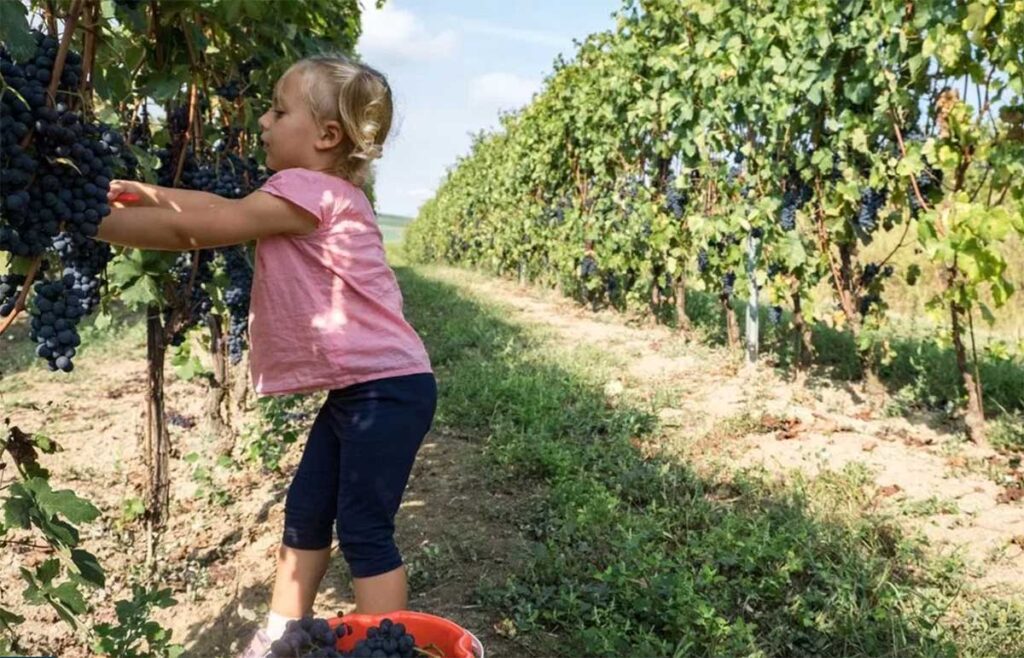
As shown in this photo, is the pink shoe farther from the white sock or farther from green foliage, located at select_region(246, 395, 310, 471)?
green foliage, located at select_region(246, 395, 310, 471)

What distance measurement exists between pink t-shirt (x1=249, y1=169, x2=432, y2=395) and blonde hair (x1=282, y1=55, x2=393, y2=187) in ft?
0.33

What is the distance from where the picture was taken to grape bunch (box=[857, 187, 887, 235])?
17.0ft

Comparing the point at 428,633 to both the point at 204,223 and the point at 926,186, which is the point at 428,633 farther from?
the point at 926,186

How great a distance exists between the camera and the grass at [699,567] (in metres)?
2.52

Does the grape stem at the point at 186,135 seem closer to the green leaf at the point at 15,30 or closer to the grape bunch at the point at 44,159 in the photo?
the grape bunch at the point at 44,159

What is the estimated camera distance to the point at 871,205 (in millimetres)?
5184

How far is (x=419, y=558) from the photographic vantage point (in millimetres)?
3070

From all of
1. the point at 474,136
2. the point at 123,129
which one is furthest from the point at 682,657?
the point at 474,136

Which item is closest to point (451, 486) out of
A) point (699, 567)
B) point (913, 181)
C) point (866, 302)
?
point (699, 567)

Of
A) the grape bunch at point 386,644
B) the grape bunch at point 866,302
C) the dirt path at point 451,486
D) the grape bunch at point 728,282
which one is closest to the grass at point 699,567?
the dirt path at point 451,486

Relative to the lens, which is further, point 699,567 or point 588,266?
point 588,266

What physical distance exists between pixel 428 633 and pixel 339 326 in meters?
0.85

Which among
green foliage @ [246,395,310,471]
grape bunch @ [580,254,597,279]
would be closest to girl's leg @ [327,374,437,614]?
green foliage @ [246,395,310,471]

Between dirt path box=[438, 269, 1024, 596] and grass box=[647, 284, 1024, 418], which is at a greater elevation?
grass box=[647, 284, 1024, 418]
